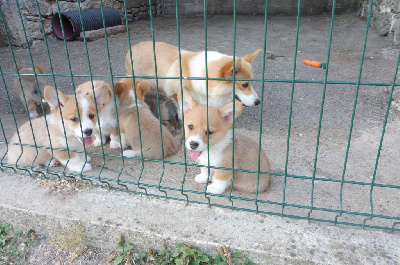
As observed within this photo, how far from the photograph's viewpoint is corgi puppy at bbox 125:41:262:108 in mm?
4195

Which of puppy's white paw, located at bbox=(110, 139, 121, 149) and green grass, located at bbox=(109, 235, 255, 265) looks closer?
green grass, located at bbox=(109, 235, 255, 265)

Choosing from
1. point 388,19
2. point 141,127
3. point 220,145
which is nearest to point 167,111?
point 141,127

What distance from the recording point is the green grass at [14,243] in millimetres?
2861

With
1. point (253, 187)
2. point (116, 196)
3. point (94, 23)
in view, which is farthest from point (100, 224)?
point (94, 23)

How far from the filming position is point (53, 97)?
3.25 m

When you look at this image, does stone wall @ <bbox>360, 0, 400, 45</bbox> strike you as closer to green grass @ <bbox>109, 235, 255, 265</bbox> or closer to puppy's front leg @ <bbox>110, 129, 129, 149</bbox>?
puppy's front leg @ <bbox>110, 129, 129, 149</bbox>

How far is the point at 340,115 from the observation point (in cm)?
511

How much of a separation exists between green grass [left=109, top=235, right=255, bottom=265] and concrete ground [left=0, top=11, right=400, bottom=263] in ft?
0.69

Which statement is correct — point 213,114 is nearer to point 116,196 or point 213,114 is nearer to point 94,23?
point 116,196

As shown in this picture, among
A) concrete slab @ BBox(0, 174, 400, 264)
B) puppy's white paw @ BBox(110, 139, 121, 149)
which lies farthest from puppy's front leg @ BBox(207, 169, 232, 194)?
puppy's white paw @ BBox(110, 139, 121, 149)

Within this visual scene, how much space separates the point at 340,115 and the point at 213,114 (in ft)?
9.80

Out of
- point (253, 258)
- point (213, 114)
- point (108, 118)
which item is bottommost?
point (253, 258)

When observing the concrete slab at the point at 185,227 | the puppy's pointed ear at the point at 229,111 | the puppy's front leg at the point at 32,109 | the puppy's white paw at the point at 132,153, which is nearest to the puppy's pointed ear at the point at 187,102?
the puppy's pointed ear at the point at 229,111

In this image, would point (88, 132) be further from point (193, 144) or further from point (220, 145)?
point (220, 145)
